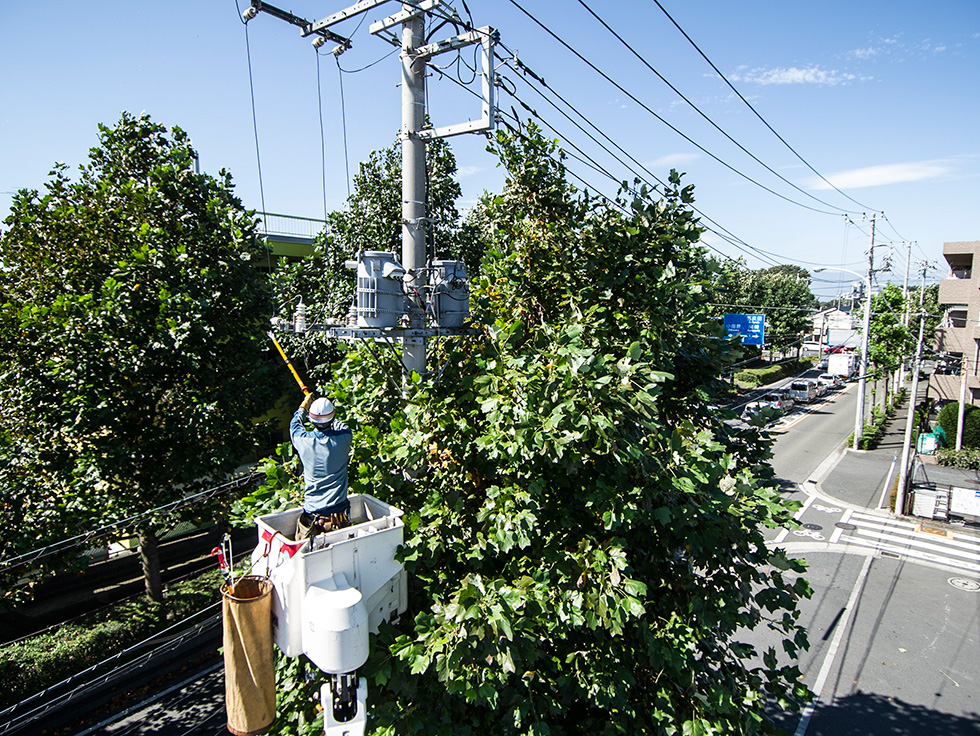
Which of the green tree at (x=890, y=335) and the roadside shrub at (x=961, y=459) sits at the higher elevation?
the green tree at (x=890, y=335)

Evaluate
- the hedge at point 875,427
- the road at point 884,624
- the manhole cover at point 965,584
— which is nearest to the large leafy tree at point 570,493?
the road at point 884,624

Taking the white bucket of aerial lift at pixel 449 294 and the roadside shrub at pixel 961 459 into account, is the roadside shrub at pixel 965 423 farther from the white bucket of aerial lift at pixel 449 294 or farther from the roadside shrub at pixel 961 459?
the white bucket of aerial lift at pixel 449 294

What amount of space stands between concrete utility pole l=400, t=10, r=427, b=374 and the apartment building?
32.2 meters

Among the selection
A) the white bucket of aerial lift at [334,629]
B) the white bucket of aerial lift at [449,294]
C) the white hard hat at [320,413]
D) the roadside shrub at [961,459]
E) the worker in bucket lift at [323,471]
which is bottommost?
the roadside shrub at [961,459]

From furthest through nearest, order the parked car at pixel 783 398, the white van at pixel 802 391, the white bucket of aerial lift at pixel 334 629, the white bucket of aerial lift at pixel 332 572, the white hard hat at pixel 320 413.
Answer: the white van at pixel 802 391 → the parked car at pixel 783 398 → the white hard hat at pixel 320 413 → the white bucket of aerial lift at pixel 332 572 → the white bucket of aerial lift at pixel 334 629

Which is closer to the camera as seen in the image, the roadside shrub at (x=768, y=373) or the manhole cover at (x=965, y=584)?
the manhole cover at (x=965, y=584)

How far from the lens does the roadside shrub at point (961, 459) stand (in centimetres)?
2873

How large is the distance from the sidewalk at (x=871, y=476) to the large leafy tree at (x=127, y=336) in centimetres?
2443

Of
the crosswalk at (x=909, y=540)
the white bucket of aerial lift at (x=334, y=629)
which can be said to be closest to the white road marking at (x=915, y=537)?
the crosswalk at (x=909, y=540)

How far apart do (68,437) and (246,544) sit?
1046cm

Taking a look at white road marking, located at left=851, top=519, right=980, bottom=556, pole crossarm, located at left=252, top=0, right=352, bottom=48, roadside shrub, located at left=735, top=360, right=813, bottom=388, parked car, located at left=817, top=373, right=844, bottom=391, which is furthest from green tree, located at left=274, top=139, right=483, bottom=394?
parked car, located at left=817, top=373, right=844, bottom=391

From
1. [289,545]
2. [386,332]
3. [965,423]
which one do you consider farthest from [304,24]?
[965,423]

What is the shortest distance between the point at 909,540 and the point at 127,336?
24.4 meters

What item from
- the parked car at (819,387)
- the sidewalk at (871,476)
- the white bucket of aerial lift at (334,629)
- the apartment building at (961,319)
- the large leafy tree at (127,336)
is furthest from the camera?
the parked car at (819,387)
